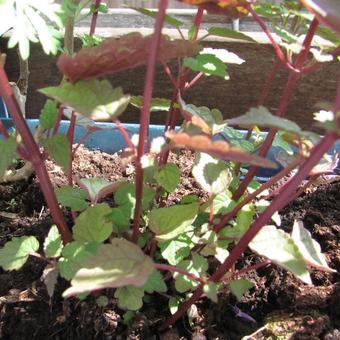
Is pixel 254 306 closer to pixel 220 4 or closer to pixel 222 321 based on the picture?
pixel 222 321

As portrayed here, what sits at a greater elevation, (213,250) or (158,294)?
(213,250)

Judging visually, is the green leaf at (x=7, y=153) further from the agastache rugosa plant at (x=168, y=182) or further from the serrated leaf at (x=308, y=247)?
the serrated leaf at (x=308, y=247)

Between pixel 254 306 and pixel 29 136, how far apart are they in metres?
0.48

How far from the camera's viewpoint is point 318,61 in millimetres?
694

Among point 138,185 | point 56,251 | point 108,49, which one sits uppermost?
point 108,49

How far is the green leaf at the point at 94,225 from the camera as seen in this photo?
74 centimetres

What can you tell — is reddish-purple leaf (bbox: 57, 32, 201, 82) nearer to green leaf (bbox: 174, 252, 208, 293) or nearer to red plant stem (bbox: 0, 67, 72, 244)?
red plant stem (bbox: 0, 67, 72, 244)

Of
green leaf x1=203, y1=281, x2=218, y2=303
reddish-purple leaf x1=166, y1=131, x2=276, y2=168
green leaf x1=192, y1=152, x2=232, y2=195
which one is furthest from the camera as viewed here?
green leaf x1=192, y1=152, x2=232, y2=195

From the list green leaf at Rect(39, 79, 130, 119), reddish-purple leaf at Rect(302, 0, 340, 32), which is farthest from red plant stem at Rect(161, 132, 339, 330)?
green leaf at Rect(39, 79, 130, 119)

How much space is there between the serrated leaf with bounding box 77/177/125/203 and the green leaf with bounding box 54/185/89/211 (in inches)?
0.6

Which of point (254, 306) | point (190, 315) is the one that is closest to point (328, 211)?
point (254, 306)

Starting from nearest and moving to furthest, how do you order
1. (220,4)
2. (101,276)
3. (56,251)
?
1. (101,276)
2. (220,4)
3. (56,251)

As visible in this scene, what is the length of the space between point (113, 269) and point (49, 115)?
32cm

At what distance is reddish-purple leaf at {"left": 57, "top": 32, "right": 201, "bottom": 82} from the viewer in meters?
0.59
